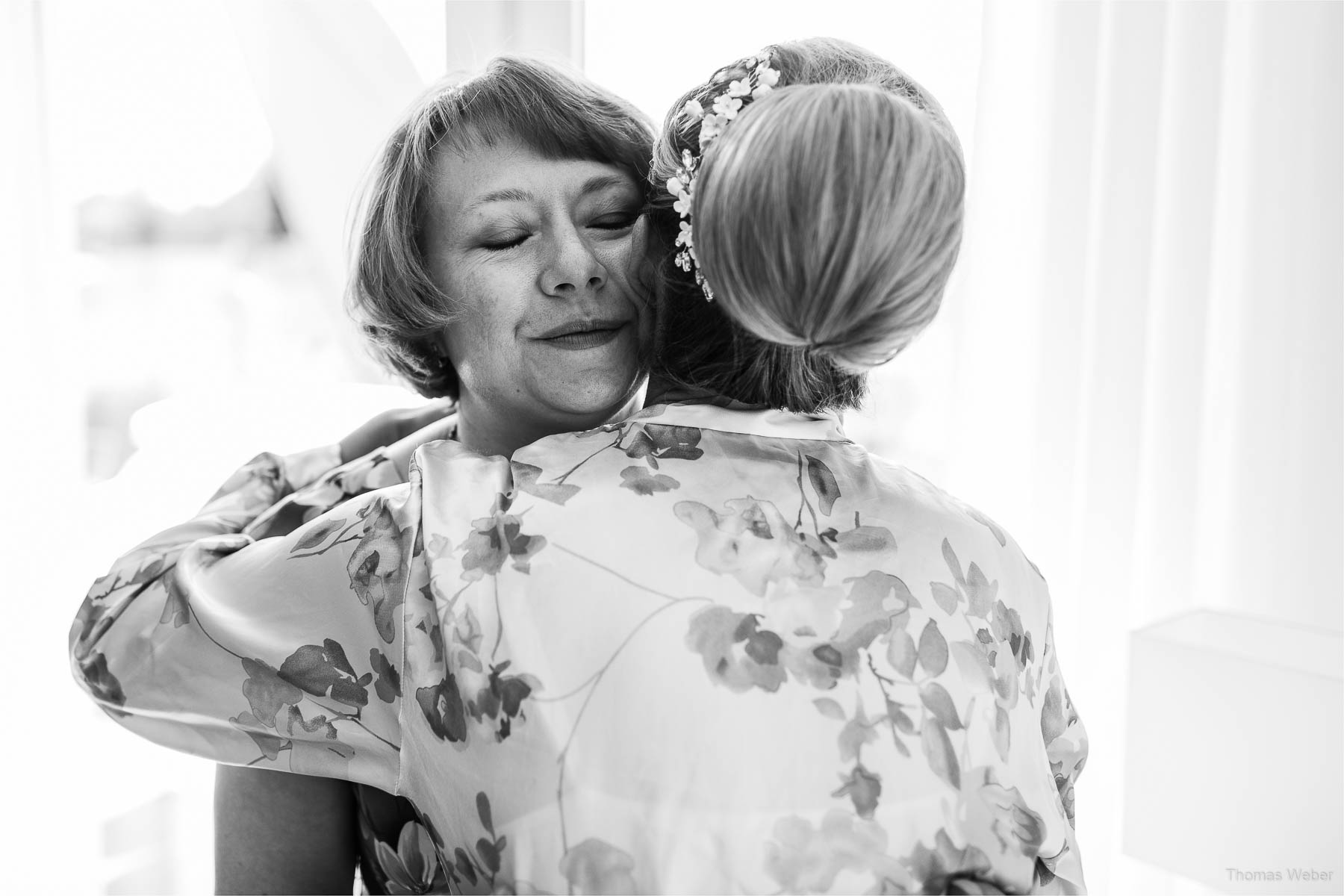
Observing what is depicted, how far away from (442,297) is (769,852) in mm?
630

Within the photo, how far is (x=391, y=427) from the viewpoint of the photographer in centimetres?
133

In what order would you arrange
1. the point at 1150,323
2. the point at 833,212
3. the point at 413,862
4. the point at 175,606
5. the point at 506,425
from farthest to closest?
the point at 1150,323 → the point at 506,425 → the point at 413,862 → the point at 175,606 → the point at 833,212

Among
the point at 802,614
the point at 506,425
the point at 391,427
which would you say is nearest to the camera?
the point at 802,614

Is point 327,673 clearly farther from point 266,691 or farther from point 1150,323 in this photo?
point 1150,323

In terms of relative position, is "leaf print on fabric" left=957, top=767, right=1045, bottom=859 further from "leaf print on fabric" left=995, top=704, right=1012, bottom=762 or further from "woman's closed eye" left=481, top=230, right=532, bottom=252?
"woman's closed eye" left=481, top=230, right=532, bottom=252

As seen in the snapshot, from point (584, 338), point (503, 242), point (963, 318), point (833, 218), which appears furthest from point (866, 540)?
point (963, 318)

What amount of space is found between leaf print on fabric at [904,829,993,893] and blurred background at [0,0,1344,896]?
74 centimetres

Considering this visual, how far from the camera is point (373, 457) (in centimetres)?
119

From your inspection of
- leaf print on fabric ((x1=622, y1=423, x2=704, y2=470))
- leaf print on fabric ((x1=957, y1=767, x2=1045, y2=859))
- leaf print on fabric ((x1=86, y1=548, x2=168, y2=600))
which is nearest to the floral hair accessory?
leaf print on fabric ((x1=622, y1=423, x2=704, y2=470))

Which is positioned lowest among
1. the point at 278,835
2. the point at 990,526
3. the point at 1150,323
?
the point at 278,835

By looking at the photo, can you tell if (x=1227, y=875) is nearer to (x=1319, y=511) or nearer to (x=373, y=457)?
(x=1319, y=511)

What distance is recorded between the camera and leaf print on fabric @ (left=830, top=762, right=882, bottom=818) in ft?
2.43

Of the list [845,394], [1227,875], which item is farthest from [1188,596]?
[845,394]

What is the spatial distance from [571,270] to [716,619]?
1.32ft
